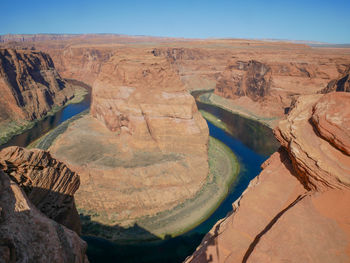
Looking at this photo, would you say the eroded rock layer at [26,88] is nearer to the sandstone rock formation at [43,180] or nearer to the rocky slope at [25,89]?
the rocky slope at [25,89]

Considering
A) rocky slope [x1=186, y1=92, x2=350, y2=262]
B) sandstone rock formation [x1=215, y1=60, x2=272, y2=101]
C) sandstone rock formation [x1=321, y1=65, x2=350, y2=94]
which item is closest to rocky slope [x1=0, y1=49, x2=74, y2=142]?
rocky slope [x1=186, y1=92, x2=350, y2=262]

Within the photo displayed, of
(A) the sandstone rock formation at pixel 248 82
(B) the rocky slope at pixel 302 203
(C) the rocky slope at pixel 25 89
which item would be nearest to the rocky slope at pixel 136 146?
(B) the rocky slope at pixel 302 203

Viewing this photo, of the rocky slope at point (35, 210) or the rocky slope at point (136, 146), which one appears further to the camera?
the rocky slope at point (136, 146)

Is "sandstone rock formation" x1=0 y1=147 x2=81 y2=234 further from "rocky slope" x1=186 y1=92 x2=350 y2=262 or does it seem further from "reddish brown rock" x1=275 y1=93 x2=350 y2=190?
"reddish brown rock" x1=275 y1=93 x2=350 y2=190

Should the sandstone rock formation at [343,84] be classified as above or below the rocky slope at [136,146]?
above

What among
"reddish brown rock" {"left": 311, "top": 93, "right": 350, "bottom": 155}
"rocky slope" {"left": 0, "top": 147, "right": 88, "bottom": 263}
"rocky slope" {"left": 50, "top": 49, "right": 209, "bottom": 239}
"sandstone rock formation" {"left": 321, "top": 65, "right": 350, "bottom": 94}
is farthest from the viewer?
"sandstone rock formation" {"left": 321, "top": 65, "right": 350, "bottom": 94}

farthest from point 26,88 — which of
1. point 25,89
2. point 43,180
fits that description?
point 43,180

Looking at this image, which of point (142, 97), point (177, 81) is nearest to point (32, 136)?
point (142, 97)

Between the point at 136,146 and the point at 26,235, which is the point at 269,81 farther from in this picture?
the point at 26,235
